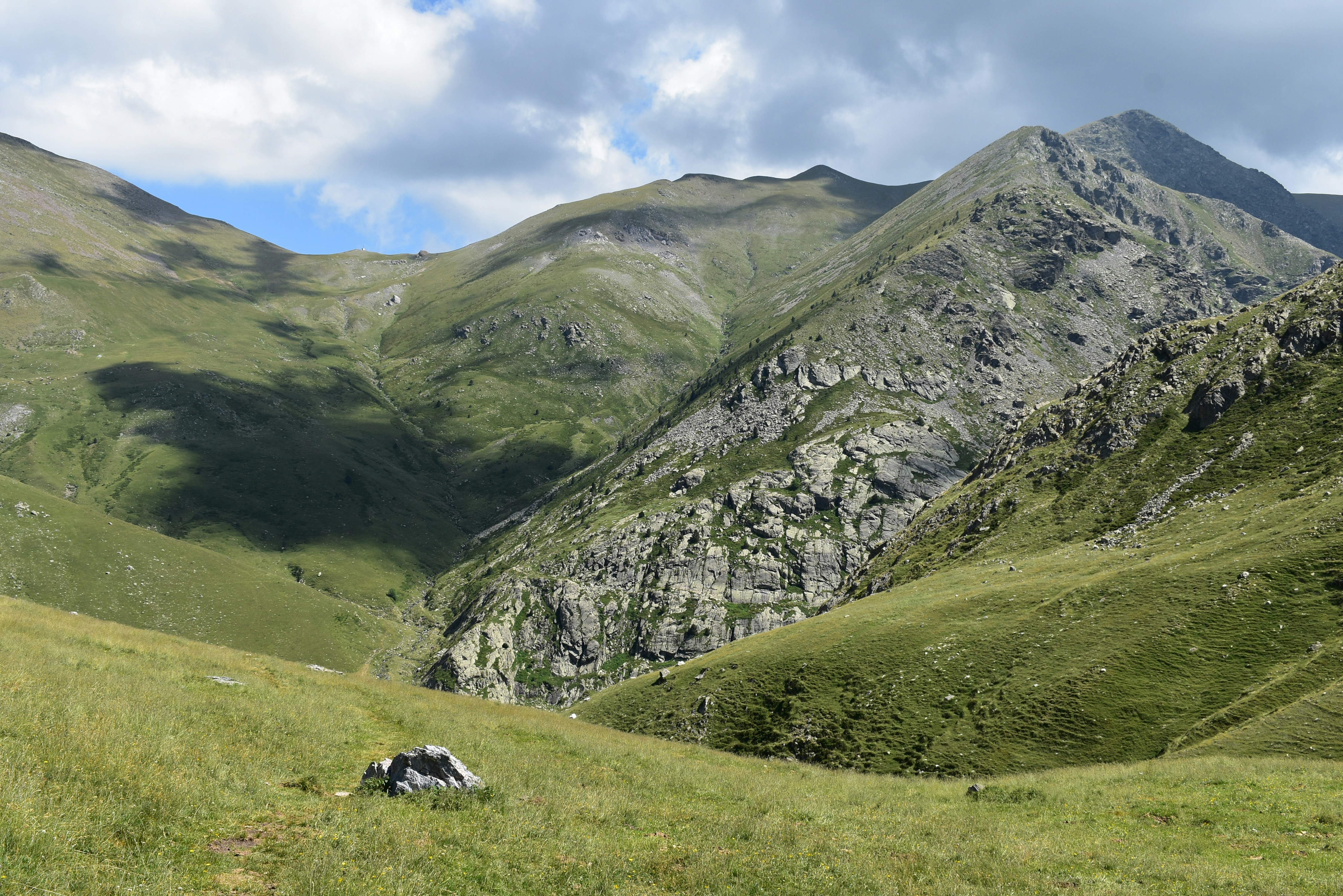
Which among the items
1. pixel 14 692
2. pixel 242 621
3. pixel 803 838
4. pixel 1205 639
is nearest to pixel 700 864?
pixel 803 838

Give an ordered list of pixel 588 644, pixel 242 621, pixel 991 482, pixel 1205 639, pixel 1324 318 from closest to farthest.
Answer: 1. pixel 1205 639
2. pixel 1324 318
3. pixel 991 482
4. pixel 242 621
5. pixel 588 644

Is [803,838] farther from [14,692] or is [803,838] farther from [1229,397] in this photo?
[1229,397]

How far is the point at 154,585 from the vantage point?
167750 millimetres

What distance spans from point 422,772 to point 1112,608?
55940 mm

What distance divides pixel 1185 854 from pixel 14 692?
3486 cm

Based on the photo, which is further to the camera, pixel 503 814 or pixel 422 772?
pixel 422 772

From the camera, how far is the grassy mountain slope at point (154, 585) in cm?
15600

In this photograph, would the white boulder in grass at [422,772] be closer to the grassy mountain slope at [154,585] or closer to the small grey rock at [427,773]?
the small grey rock at [427,773]

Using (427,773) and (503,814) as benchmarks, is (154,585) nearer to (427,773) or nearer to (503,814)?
(427,773)

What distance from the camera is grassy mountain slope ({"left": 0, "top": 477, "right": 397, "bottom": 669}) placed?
156 metres

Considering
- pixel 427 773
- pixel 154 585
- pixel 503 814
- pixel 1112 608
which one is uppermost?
pixel 1112 608

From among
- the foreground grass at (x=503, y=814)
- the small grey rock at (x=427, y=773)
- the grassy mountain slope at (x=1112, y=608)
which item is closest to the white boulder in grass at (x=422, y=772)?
the small grey rock at (x=427, y=773)

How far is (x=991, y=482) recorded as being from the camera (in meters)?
112

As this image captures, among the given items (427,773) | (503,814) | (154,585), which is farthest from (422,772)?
(154,585)
